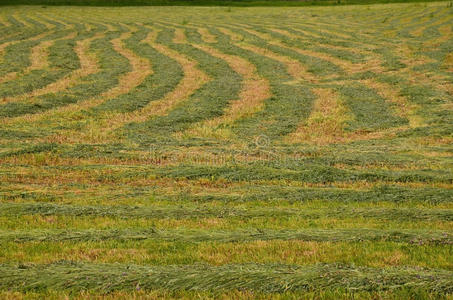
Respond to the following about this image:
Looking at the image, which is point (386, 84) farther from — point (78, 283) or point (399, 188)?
point (78, 283)

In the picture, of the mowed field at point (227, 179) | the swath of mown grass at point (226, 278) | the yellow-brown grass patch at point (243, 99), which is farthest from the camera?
the yellow-brown grass patch at point (243, 99)

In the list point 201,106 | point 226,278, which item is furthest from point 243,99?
point 226,278

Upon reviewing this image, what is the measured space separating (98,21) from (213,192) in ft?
155

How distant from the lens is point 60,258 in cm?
729

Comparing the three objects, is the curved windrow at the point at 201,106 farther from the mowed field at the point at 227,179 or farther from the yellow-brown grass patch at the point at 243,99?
the yellow-brown grass patch at the point at 243,99

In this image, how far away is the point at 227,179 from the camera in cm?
1122

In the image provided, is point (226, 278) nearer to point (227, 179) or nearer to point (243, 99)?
point (227, 179)

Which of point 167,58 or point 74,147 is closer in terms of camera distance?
point 74,147

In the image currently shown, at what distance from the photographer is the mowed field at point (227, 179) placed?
6.65m

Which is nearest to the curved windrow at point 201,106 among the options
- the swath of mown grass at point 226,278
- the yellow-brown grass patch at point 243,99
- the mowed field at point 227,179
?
the mowed field at point 227,179

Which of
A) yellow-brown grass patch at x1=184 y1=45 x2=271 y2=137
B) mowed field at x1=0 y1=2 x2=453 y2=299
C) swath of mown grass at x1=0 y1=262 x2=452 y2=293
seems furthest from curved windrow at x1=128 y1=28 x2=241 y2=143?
swath of mown grass at x1=0 y1=262 x2=452 y2=293

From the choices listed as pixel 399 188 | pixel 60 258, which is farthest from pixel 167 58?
pixel 60 258

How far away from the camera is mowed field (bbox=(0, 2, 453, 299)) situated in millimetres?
6652

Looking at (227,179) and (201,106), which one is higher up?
(227,179)
